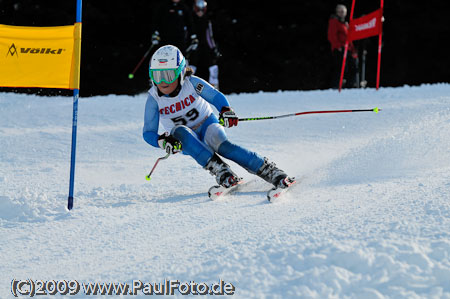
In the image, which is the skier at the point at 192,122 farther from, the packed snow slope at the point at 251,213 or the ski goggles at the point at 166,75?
the packed snow slope at the point at 251,213

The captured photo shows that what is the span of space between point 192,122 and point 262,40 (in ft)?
43.5

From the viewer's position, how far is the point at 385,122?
7.16m

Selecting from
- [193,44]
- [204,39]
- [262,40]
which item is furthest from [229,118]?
[262,40]

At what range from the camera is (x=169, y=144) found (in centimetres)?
434

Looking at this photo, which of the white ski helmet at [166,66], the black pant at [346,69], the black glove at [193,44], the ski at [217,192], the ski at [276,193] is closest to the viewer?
the ski at [276,193]

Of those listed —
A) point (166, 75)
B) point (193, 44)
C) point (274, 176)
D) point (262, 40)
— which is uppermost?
point (262, 40)

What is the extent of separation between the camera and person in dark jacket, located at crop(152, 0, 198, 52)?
9.36 meters

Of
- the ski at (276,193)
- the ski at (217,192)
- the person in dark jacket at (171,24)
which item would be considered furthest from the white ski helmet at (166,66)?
the person in dark jacket at (171,24)

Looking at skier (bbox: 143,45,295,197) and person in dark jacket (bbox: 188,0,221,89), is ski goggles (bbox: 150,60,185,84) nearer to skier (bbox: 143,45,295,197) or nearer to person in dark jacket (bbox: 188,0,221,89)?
skier (bbox: 143,45,295,197)

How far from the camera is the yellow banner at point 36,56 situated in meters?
4.17

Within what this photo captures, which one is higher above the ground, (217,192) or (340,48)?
(340,48)

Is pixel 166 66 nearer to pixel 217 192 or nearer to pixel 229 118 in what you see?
pixel 229 118

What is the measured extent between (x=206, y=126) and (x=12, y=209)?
165cm

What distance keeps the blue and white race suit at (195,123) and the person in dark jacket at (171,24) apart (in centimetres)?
477
